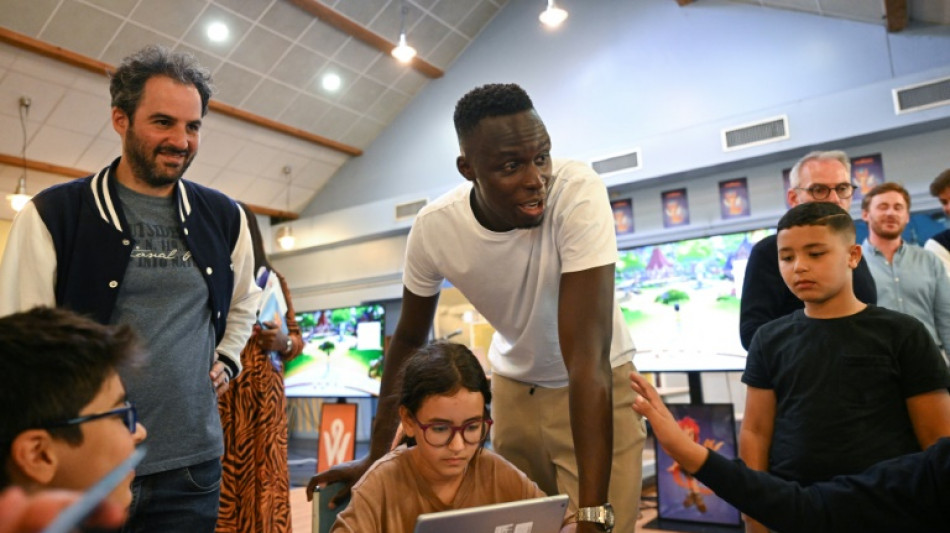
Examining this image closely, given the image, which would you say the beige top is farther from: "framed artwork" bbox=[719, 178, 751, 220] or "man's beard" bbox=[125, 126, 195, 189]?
"framed artwork" bbox=[719, 178, 751, 220]

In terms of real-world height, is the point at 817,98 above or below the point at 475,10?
below

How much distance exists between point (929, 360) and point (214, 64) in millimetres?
7463

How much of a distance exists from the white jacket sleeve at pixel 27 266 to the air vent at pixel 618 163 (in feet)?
19.6

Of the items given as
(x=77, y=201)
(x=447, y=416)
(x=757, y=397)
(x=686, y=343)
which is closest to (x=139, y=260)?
(x=77, y=201)

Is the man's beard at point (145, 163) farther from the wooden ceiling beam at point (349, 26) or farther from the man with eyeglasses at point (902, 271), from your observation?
the wooden ceiling beam at point (349, 26)

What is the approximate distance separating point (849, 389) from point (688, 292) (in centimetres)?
288

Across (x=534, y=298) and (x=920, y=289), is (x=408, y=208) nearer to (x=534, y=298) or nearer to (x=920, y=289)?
(x=920, y=289)

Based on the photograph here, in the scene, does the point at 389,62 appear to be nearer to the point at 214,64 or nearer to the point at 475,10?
the point at 475,10

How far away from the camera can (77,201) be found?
4.30 feet

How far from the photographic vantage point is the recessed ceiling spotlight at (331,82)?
8.09 m

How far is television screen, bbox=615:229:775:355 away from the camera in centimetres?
416

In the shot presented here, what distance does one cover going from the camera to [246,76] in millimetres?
7602

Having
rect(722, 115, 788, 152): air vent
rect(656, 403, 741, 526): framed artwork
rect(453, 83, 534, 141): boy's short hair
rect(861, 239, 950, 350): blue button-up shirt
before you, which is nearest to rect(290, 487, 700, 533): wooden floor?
rect(656, 403, 741, 526): framed artwork

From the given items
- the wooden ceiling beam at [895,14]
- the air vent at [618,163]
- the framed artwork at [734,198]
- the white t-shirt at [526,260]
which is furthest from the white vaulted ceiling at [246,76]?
the white t-shirt at [526,260]
